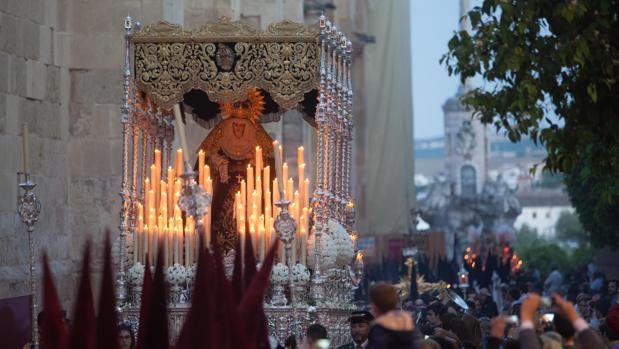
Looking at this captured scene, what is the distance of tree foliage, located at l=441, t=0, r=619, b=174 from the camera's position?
48.6 feet

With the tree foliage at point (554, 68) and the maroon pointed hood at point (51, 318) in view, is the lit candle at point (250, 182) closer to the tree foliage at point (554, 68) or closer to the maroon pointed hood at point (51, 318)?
the tree foliage at point (554, 68)

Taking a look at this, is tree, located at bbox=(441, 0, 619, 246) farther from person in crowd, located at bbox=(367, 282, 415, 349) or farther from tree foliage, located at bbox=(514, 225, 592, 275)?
tree foliage, located at bbox=(514, 225, 592, 275)

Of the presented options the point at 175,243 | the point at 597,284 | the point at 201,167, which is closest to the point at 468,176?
the point at 597,284

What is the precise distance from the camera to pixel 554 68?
15.3 m

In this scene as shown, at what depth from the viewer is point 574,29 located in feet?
49.3

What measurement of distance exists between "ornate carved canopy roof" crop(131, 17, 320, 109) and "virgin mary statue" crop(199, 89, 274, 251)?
54cm

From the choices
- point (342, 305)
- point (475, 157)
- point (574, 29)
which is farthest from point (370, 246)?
point (475, 157)

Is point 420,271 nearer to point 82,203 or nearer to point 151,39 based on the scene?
point 82,203

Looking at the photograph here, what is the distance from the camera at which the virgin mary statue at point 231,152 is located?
1833 centimetres

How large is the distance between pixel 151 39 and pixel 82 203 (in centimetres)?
480

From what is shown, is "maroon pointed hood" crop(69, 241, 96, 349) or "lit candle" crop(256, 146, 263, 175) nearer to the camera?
"maroon pointed hood" crop(69, 241, 96, 349)

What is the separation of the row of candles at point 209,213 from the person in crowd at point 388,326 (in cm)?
653

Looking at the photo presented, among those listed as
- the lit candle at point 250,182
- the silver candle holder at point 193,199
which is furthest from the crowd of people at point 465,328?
the lit candle at point 250,182

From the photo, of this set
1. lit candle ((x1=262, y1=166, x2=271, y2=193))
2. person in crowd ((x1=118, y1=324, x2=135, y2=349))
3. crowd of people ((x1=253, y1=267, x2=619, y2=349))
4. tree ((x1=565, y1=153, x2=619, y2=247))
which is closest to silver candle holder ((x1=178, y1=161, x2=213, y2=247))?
crowd of people ((x1=253, y1=267, x2=619, y2=349))
